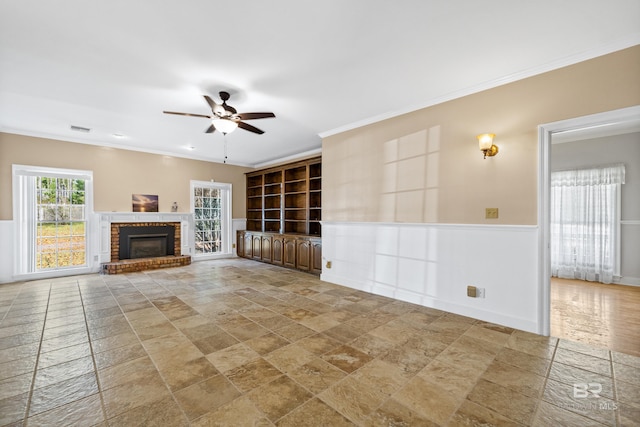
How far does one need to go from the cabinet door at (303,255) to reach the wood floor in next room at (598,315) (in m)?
3.95

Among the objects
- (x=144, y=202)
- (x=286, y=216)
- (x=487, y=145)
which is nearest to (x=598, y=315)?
(x=487, y=145)

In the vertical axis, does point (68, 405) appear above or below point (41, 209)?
below

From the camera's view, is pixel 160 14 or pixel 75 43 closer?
pixel 160 14

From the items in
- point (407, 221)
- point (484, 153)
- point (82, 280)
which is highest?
point (484, 153)

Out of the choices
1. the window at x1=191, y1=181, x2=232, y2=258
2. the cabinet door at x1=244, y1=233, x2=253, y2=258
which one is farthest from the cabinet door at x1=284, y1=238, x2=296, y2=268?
the window at x1=191, y1=181, x2=232, y2=258

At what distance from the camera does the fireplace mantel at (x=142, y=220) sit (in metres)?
5.91

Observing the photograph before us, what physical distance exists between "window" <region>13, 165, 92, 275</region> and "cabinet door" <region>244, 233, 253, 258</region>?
11.3ft

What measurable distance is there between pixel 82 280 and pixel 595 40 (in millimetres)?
7949

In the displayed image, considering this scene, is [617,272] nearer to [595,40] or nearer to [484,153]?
[484,153]

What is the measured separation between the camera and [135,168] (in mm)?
6352

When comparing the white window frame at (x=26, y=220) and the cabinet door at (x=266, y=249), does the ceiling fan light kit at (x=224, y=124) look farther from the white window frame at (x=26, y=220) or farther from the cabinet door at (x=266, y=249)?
the white window frame at (x=26, y=220)

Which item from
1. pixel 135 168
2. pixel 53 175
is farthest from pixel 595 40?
pixel 53 175

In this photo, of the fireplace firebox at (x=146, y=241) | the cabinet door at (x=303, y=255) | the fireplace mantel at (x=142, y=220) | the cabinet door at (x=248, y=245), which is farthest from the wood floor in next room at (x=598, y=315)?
the fireplace firebox at (x=146, y=241)

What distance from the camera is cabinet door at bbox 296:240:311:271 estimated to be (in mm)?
5792
